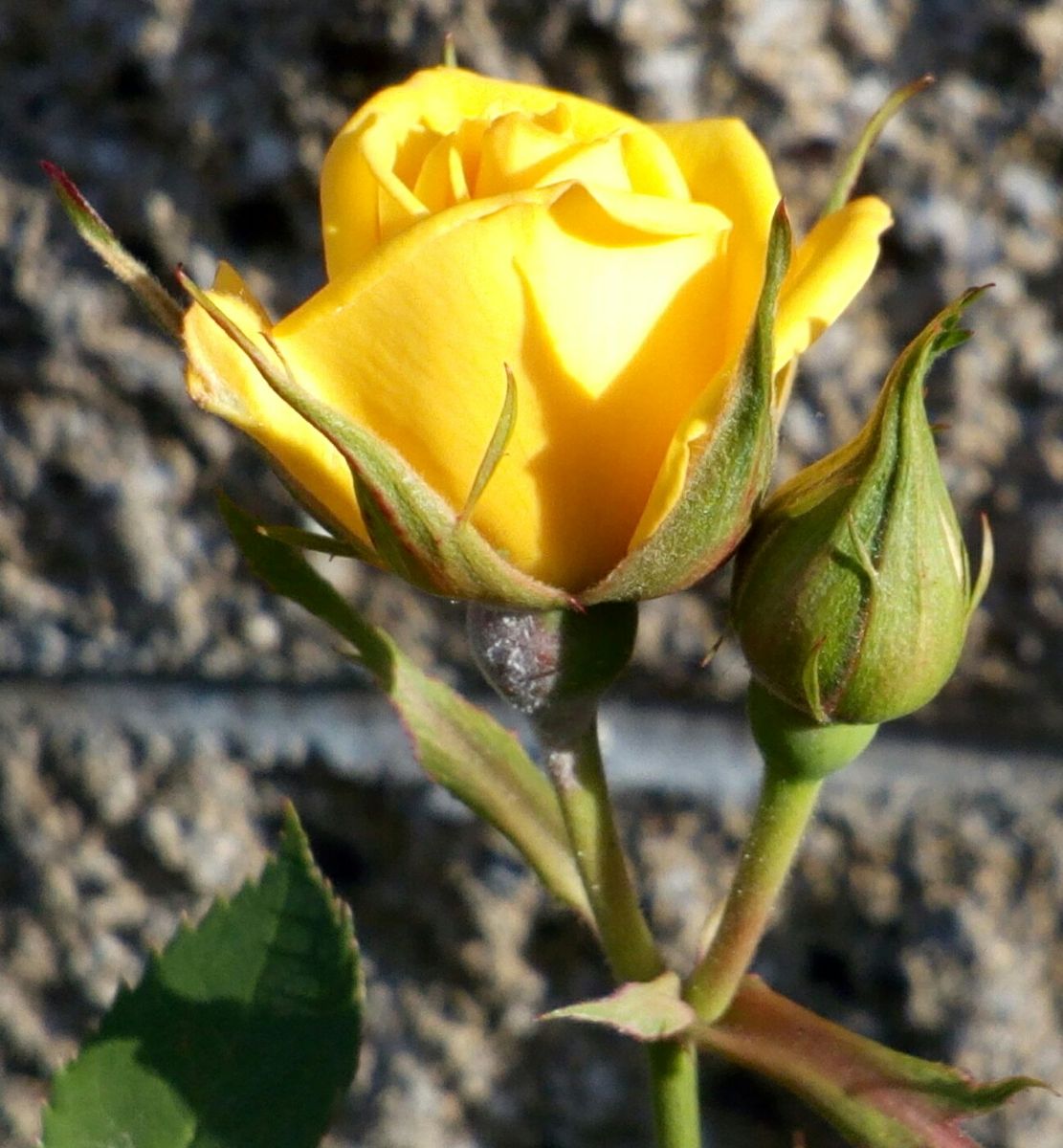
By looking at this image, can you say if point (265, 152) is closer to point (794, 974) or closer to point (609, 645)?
point (609, 645)

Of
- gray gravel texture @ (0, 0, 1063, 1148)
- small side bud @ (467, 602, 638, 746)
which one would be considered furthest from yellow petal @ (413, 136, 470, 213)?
gray gravel texture @ (0, 0, 1063, 1148)

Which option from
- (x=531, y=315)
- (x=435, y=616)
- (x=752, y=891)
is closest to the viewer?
(x=531, y=315)

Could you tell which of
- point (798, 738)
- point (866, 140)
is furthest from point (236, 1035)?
point (866, 140)

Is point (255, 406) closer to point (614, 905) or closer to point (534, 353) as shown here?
point (534, 353)

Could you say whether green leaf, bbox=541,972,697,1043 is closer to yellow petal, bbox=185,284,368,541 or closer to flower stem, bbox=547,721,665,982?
flower stem, bbox=547,721,665,982

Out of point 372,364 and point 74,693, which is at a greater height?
point 372,364

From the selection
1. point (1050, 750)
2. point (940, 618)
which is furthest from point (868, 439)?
point (1050, 750)

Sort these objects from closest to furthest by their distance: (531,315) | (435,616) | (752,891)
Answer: (531,315)
(752,891)
(435,616)
